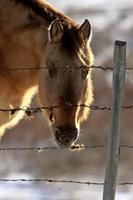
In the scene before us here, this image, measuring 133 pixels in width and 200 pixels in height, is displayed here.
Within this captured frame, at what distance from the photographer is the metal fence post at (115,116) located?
3982 mm

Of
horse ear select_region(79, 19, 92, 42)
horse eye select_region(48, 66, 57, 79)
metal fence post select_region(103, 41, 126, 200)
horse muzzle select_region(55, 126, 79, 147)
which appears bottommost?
metal fence post select_region(103, 41, 126, 200)

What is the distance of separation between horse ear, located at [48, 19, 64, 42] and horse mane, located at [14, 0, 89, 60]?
5 centimetres

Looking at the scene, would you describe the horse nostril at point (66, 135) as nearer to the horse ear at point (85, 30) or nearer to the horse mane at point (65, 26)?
the horse mane at point (65, 26)

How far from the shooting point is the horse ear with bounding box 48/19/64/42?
5512mm

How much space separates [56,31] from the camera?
5555 mm

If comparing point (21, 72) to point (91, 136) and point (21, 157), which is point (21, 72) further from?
point (91, 136)

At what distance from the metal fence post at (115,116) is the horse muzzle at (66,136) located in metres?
1.17

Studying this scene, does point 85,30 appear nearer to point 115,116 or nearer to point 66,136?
point 66,136

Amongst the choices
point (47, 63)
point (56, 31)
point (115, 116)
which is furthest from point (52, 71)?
point (115, 116)

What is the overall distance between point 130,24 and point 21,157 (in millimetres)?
7904

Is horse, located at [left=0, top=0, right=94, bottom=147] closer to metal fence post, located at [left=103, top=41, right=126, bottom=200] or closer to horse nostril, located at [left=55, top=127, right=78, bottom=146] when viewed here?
horse nostril, located at [left=55, top=127, right=78, bottom=146]

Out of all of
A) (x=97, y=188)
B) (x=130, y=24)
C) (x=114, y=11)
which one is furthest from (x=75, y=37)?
(x=114, y=11)

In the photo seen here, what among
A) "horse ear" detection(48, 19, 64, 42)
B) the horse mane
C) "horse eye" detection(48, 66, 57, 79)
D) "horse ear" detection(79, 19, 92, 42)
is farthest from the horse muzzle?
"horse ear" detection(79, 19, 92, 42)

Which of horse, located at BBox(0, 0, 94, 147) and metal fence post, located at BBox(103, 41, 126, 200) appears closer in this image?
metal fence post, located at BBox(103, 41, 126, 200)
